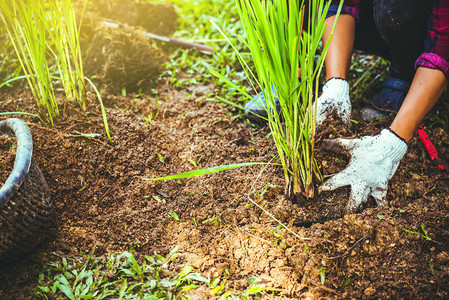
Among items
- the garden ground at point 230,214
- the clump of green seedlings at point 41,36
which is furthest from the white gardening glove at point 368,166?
the clump of green seedlings at point 41,36

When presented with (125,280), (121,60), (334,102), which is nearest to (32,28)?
(121,60)

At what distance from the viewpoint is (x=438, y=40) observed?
1277 millimetres

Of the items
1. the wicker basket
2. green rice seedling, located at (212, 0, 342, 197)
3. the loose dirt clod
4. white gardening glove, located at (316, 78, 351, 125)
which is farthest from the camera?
the loose dirt clod

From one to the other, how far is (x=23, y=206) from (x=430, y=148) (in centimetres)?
164

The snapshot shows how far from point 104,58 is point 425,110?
179 cm

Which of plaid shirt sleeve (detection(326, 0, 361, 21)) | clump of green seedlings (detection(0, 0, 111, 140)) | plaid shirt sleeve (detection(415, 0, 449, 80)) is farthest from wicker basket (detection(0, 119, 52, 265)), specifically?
plaid shirt sleeve (detection(415, 0, 449, 80))

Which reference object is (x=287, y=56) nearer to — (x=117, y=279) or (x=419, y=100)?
(x=419, y=100)

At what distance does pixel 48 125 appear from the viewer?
150cm

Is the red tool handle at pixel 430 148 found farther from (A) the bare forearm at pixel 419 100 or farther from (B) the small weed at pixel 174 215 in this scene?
(B) the small weed at pixel 174 215

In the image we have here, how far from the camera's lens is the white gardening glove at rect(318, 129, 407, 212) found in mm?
1200

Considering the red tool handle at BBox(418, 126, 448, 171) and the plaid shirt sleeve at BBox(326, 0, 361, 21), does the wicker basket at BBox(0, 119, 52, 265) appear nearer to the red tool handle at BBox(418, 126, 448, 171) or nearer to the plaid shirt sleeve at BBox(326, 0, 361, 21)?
the plaid shirt sleeve at BBox(326, 0, 361, 21)

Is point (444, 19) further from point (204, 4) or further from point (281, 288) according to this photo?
point (204, 4)

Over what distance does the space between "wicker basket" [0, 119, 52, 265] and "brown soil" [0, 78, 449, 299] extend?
0.25ft

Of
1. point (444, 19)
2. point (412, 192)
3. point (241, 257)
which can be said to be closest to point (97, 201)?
point (241, 257)
